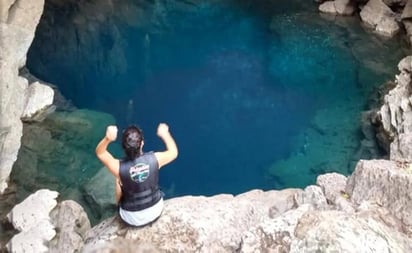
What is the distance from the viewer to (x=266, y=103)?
9.84 meters

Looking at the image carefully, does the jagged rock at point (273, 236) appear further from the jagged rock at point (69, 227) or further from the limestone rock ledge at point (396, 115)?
the limestone rock ledge at point (396, 115)

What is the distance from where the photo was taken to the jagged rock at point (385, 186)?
391cm

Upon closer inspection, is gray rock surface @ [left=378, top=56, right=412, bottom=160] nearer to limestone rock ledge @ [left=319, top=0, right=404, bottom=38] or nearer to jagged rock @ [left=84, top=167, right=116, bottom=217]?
jagged rock @ [left=84, top=167, right=116, bottom=217]

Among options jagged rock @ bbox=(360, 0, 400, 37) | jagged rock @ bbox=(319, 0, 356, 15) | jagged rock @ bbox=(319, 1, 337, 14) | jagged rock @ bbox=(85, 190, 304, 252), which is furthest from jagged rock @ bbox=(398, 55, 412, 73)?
jagged rock @ bbox=(85, 190, 304, 252)

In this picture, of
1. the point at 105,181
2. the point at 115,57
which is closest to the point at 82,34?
the point at 115,57

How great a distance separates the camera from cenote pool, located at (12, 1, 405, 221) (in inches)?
305

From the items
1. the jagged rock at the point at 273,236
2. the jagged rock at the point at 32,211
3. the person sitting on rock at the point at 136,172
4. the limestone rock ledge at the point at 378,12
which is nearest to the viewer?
the jagged rock at the point at 273,236

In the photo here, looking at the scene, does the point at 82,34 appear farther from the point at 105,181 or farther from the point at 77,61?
the point at 105,181

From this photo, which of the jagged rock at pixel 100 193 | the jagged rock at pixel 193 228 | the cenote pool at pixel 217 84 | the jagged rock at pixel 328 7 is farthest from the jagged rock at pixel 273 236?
the jagged rock at pixel 328 7

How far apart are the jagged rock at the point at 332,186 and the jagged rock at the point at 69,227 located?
7.19 ft

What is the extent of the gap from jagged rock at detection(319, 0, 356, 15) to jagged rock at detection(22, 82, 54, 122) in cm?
811

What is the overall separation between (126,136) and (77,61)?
320 inches

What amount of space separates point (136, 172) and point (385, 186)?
192 centimetres

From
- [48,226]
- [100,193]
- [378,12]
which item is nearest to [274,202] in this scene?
[48,226]
